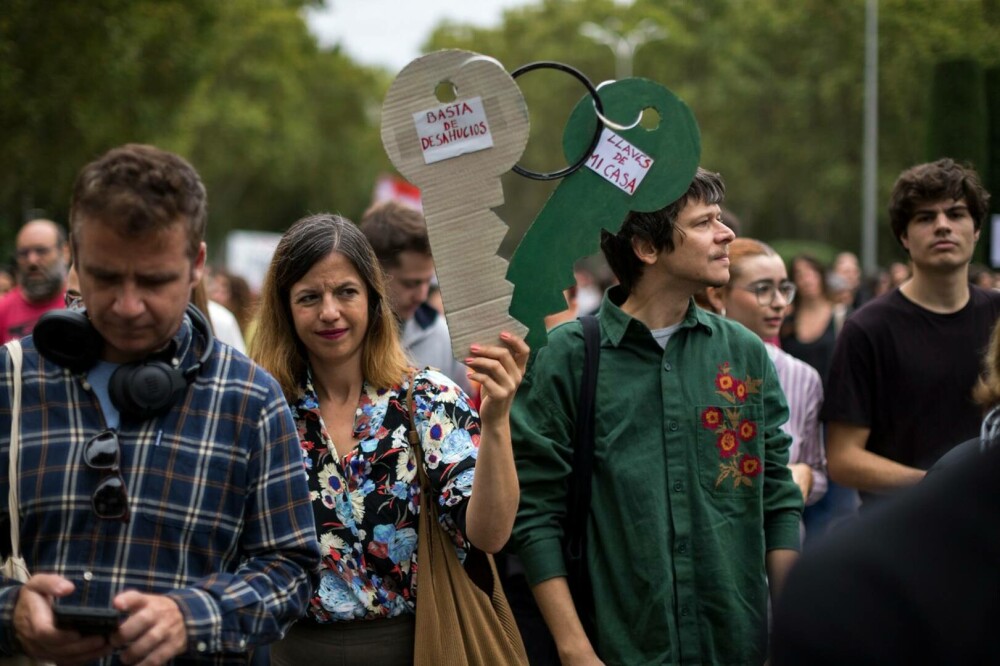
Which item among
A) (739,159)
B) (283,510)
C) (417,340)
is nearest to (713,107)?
(739,159)

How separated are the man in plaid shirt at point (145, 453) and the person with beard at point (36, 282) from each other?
5358mm

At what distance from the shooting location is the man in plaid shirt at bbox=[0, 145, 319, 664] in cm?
228

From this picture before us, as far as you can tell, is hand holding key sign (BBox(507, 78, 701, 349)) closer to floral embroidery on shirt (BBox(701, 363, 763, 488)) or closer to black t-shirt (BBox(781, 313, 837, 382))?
floral embroidery on shirt (BBox(701, 363, 763, 488))

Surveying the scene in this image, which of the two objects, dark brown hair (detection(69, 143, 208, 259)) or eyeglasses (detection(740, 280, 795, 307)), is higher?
eyeglasses (detection(740, 280, 795, 307))

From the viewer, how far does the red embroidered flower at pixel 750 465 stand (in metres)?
3.44

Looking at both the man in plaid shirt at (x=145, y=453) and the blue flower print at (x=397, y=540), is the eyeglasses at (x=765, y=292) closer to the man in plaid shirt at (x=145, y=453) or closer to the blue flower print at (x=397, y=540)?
the blue flower print at (x=397, y=540)

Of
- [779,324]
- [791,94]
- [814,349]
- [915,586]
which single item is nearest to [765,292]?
[779,324]

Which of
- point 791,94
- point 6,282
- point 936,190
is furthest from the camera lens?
point 791,94

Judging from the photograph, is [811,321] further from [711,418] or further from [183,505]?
[183,505]

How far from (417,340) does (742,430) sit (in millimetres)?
2530

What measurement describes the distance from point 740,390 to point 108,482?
73.2 inches

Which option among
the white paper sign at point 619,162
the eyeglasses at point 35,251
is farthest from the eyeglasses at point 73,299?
the eyeglasses at point 35,251

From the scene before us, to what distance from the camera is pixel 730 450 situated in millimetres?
3430

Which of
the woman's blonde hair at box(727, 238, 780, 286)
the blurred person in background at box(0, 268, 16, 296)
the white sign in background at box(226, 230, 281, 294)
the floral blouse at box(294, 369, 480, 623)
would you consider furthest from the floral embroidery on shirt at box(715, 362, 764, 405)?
the white sign in background at box(226, 230, 281, 294)
